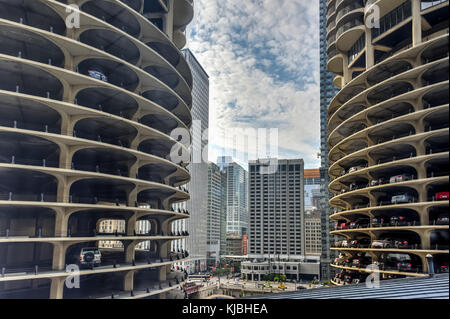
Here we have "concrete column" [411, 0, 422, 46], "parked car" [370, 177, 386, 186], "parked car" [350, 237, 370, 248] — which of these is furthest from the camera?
"parked car" [350, 237, 370, 248]

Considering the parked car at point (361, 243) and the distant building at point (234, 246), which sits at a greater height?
the parked car at point (361, 243)

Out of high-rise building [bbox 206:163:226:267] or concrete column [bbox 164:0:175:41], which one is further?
high-rise building [bbox 206:163:226:267]

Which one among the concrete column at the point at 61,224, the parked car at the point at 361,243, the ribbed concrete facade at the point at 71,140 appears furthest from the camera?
the parked car at the point at 361,243

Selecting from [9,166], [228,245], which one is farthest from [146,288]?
[228,245]

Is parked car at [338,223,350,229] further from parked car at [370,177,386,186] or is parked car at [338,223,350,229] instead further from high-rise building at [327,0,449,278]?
parked car at [370,177,386,186]

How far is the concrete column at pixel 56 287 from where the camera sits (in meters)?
17.4

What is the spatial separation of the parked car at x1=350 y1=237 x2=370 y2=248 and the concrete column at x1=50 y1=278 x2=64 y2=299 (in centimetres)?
2598

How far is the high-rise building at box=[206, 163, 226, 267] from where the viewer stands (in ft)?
375

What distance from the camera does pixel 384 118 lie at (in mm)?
28219

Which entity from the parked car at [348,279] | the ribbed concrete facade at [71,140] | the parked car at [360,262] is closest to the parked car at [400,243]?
the parked car at [360,262]

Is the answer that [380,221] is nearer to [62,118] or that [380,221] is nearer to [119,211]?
[119,211]

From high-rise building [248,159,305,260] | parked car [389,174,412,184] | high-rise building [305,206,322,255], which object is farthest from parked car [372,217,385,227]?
high-rise building [305,206,322,255]

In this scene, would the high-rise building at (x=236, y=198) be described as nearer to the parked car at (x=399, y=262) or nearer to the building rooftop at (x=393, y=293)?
the parked car at (x=399, y=262)

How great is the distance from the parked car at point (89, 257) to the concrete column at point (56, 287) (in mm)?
2286
